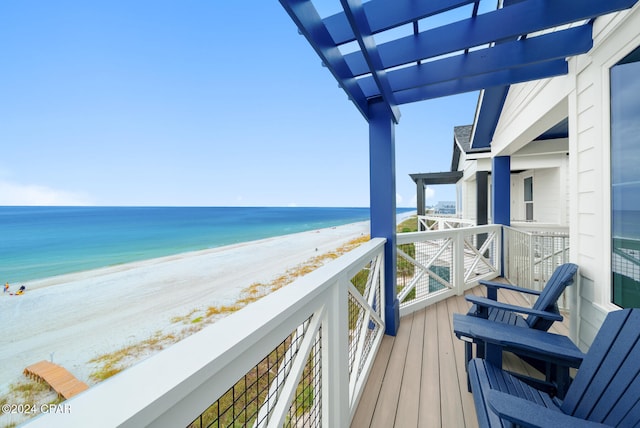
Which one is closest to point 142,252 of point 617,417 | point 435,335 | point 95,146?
point 95,146

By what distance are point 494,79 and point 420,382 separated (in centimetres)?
285

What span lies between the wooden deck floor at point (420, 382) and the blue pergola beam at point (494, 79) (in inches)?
98.6

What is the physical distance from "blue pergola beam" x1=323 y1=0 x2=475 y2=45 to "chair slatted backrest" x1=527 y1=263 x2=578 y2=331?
7.00 ft

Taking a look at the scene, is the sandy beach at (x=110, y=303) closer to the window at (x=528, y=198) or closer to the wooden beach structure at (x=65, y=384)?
the wooden beach structure at (x=65, y=384)

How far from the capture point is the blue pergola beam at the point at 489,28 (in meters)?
1.67

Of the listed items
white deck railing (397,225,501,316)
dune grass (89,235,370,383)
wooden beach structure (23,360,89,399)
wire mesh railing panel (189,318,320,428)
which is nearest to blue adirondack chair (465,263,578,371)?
white deck railing (397,225,501,316)

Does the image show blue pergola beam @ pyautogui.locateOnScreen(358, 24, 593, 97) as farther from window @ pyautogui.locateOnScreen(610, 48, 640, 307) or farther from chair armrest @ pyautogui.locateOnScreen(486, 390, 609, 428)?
chair armrest @ pyautogui.locateOnScreen(486, 390, 609, 428)

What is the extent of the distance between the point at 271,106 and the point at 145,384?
2391cm

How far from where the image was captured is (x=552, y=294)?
6.65 feet

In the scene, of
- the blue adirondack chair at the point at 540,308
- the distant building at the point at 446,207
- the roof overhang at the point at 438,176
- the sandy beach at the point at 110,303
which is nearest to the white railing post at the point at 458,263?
the blue adirondack chair at the point at 540,308

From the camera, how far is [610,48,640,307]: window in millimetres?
1617

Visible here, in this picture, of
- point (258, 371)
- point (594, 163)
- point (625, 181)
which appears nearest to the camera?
point (258, 371)

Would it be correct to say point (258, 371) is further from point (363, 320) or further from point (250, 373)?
point (363, 320)

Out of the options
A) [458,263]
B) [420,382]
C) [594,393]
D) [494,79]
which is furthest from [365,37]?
[458,263]
